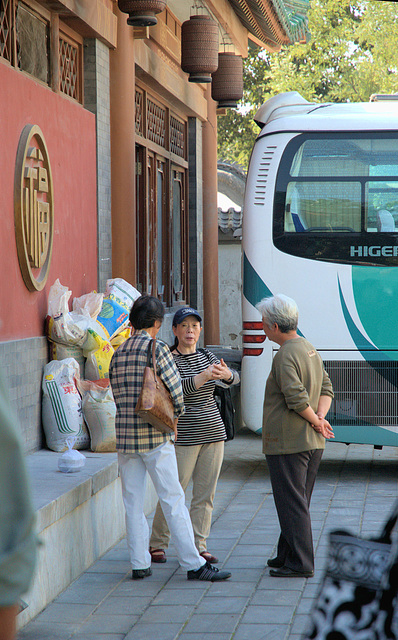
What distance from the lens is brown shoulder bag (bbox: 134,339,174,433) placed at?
201 inches

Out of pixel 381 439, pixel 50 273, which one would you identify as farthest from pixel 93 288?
pixel 381 439

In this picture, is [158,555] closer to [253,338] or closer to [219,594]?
[219,594]

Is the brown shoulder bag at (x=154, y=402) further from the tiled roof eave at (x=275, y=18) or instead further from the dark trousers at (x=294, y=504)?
the tiled roof eave at (x=275, y=18)

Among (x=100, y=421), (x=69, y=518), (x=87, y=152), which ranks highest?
(x=87, y=152)

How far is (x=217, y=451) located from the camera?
5.68 meters

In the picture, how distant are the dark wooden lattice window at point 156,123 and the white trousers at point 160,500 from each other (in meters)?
7.13

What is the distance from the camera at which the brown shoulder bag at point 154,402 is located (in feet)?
16.7

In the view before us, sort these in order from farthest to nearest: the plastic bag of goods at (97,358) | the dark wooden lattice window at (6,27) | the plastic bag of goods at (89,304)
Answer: the plastic bag of goods at (89,304), the plastic bag of goods at (97,358), the dark wooden lattice window at (6,27)

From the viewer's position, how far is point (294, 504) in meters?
5.39

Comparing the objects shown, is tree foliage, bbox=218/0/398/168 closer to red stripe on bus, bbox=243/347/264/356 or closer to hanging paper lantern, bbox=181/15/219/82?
hanging paper lantern, bbox=181/15/219/82

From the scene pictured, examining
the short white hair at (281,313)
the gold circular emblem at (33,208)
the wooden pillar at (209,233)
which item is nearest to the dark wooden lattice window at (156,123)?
the wooden pillar at (209,233)

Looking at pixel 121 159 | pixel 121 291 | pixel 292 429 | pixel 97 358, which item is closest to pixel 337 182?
pixel 121 159

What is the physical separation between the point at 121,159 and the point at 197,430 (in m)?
4.14

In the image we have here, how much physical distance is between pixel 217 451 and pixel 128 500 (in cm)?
70
